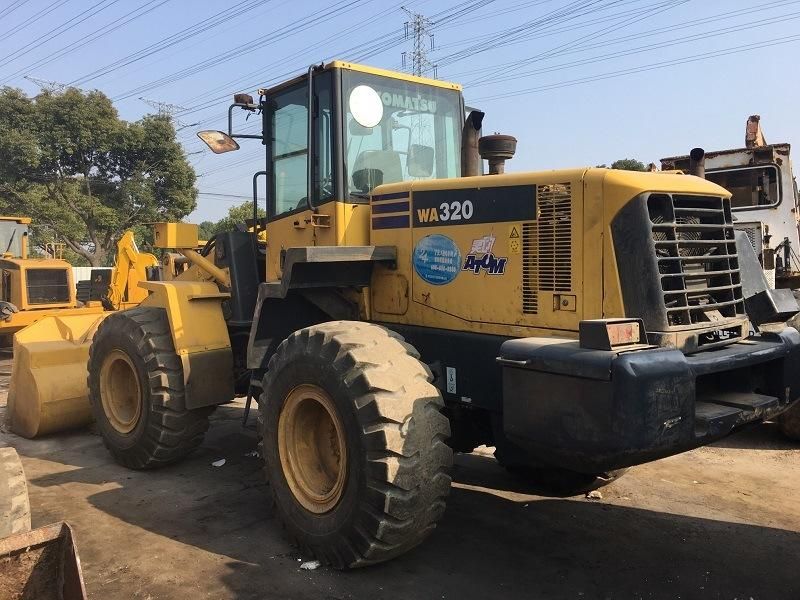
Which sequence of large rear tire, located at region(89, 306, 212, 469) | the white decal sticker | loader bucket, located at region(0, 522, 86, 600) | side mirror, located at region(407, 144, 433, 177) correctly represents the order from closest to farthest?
loader bucket, located at region(0, 522, 86, 600)
the white decal sticker
side mirror, located at region(407, 144, 433, 177)
large rear tire, located at region(89, 306, 212, 469)

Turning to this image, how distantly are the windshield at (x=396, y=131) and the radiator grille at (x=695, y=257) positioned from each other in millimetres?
2036

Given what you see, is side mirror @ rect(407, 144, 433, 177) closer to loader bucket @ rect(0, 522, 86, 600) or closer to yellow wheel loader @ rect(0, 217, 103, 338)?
loader bucket @ rect(0, 522, 86, 600)

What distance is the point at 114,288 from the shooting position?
10039 mm

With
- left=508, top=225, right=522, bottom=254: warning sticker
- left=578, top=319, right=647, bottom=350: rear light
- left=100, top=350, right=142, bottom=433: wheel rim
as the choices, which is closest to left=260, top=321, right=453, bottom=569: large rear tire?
left=508, top=225, right=522, bottom=254: warning sticker

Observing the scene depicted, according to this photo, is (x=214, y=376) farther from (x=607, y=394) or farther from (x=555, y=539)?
(x=607, y=394)

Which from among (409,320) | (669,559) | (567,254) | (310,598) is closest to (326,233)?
(409,320)

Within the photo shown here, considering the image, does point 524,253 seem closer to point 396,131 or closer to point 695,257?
point 695,257

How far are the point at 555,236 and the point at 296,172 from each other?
232 cm

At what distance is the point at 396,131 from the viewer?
4.93 metres

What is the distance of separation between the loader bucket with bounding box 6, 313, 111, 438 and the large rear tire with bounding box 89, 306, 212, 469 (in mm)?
788

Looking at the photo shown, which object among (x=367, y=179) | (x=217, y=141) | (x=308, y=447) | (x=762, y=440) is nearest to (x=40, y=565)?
(x=308, y=447)

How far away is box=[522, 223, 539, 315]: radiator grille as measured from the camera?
144 inches

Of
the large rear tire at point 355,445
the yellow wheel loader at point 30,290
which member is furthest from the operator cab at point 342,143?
the yellow wheel loader at point 30,290

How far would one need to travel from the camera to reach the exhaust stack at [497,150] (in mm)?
4199
